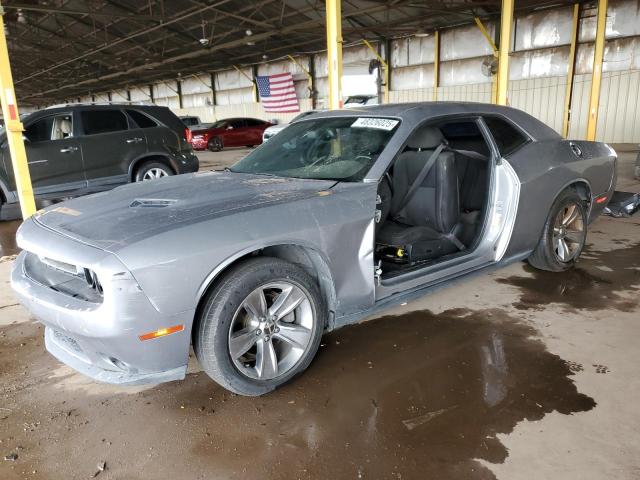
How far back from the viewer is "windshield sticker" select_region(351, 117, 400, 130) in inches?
126

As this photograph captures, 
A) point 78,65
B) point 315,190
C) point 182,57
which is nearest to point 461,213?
point 315,190

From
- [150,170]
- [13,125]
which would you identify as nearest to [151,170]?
[150,170]

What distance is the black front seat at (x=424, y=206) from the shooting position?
11.6 ft

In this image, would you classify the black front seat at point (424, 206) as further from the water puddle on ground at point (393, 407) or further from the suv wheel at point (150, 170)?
the suv wheel at point (150, 170)

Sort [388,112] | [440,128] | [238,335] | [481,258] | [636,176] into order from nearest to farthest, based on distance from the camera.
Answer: [238,335] < [388,112] < [481,258] < [440,128] < [636,176]

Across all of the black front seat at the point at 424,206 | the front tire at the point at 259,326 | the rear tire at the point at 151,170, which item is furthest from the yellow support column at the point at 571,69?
the front tire at the point at 259,326

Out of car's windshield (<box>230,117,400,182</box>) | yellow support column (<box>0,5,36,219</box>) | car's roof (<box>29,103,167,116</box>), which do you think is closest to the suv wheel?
car's roof (<box>29,103,167,116</box>)

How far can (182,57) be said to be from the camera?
2233 cm

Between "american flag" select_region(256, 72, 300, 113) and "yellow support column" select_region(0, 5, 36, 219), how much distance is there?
19546 mm

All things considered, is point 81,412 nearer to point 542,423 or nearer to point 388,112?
point 542,423

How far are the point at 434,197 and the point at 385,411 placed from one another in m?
1.84

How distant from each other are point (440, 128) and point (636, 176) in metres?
7.79

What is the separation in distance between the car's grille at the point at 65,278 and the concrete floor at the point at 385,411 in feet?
2.19

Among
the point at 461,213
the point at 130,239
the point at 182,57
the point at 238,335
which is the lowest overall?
the point at 238,335
